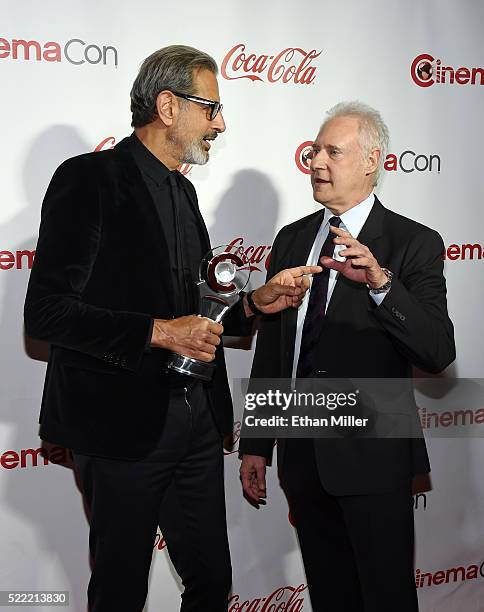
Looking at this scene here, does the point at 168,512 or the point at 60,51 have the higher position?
the point at 60,51

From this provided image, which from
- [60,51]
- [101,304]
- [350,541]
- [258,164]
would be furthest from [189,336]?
[60,51]

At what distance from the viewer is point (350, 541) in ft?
7.50

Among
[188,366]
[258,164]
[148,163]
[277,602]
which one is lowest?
[277,602]

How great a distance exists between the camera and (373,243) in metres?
2.22

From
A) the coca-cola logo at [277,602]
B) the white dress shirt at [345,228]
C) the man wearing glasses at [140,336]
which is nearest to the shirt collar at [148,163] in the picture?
the man wearing glasses at [140,336]

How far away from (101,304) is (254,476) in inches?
33.1

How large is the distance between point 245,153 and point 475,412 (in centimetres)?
143

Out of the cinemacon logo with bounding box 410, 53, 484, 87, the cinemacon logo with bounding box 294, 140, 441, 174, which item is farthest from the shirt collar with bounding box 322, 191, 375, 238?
the cinemacon logo with bounding box 410, 53, 484, 87

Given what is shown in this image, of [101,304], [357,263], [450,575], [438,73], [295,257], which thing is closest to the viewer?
[357,263]

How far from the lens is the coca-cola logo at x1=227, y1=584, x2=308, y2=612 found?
299 cm

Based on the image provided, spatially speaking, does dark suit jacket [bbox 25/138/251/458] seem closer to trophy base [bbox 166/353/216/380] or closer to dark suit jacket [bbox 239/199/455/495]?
trophy base [bbox 166/353/216/380]

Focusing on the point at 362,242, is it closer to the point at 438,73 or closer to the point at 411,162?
the point at 411,162

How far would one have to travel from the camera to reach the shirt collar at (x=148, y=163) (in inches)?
84.0

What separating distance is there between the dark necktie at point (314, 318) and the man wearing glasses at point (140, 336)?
75 mm
